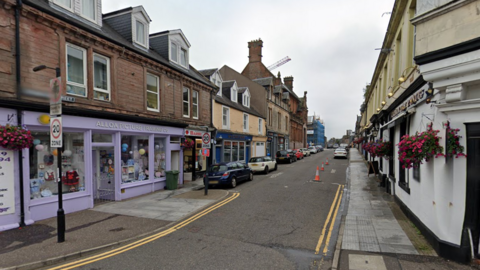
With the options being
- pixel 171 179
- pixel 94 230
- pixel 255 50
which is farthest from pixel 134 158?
pixel 255 50

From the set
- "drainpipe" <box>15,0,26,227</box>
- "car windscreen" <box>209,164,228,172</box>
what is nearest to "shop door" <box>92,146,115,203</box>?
"drainpipe" <box>15,0,26,227</box>

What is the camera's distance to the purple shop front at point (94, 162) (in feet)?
26.2

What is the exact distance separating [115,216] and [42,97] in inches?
171

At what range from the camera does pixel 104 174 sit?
1088 centimetres

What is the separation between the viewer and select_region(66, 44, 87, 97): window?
29.8 ft

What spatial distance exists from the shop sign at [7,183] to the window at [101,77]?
11.8 ft

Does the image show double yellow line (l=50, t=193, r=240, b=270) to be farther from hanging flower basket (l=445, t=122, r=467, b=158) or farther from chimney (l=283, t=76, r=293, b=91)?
chimney (l=283, t=76, r=293, b=91)

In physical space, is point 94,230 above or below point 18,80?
below

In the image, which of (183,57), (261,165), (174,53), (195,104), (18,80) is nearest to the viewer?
(18,80)

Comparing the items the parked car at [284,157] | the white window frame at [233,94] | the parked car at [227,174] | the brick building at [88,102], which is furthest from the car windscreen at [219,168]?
the parked car at [284,157]

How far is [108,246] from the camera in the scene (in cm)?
599

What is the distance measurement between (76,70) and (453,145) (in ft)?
37.9

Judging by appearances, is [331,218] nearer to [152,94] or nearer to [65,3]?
[152,94]

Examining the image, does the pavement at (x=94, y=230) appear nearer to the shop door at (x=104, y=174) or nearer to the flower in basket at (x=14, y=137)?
the shop door at (x=104, y=174)
